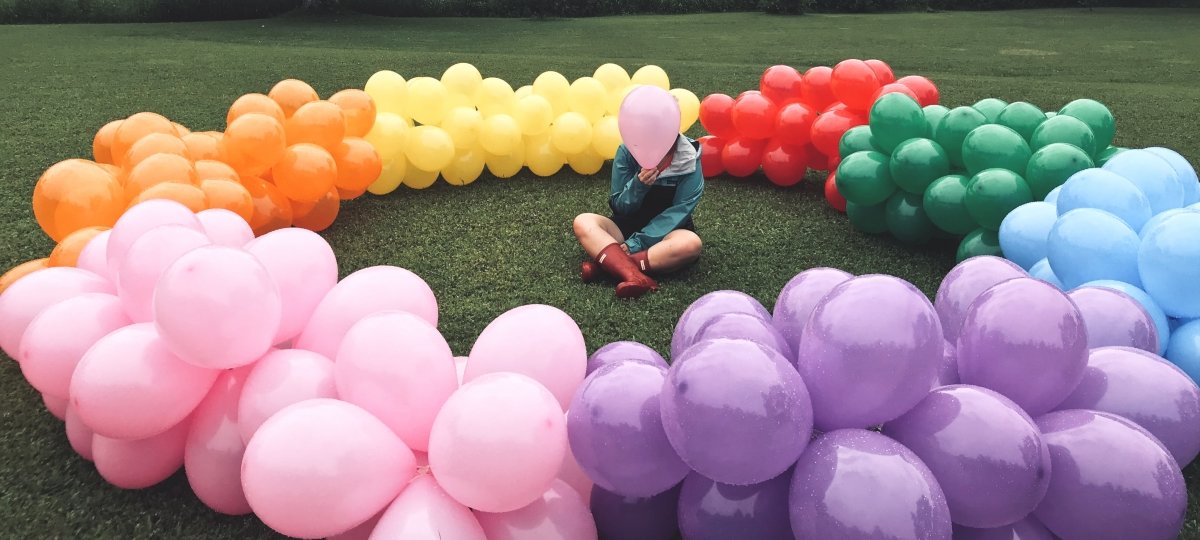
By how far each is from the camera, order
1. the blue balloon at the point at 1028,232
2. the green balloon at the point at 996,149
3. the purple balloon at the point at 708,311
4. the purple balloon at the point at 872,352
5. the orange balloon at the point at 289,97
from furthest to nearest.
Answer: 1. the orange balloon at the point at 289,97
2. the green balloon at the point at 996,149
3. the blue balloon at the point at 1028,232
4. the purple balloon at the point at 708,311
5. the purple balloon at the point at 872,352

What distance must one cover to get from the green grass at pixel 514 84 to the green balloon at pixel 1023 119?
0.67 m

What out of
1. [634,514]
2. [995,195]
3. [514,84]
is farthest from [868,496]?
[514,84]

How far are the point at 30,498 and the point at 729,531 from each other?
181 centimetres

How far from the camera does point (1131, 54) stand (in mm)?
10984

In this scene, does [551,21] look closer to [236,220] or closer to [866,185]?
[866,185]

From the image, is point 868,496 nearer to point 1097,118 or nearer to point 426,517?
point 426,517

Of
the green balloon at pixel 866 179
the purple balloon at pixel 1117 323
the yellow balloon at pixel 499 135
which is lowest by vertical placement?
the green balloon at pixel 866 179

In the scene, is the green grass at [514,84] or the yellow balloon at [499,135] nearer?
the green grass at [514,84]

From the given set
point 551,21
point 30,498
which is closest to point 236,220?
point 30,498

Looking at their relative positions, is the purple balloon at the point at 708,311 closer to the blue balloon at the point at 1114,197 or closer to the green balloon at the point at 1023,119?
the blue balloon at the point at 1114,197

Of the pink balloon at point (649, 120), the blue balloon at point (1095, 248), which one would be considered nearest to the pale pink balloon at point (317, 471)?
the pink balloon at point (649, 120)

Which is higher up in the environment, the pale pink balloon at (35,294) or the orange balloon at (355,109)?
the orange balloon at (355,109)

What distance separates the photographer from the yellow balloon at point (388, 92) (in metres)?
4.50

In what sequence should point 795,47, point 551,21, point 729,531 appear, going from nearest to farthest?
point 729,531
point 795,47
point 551,21
